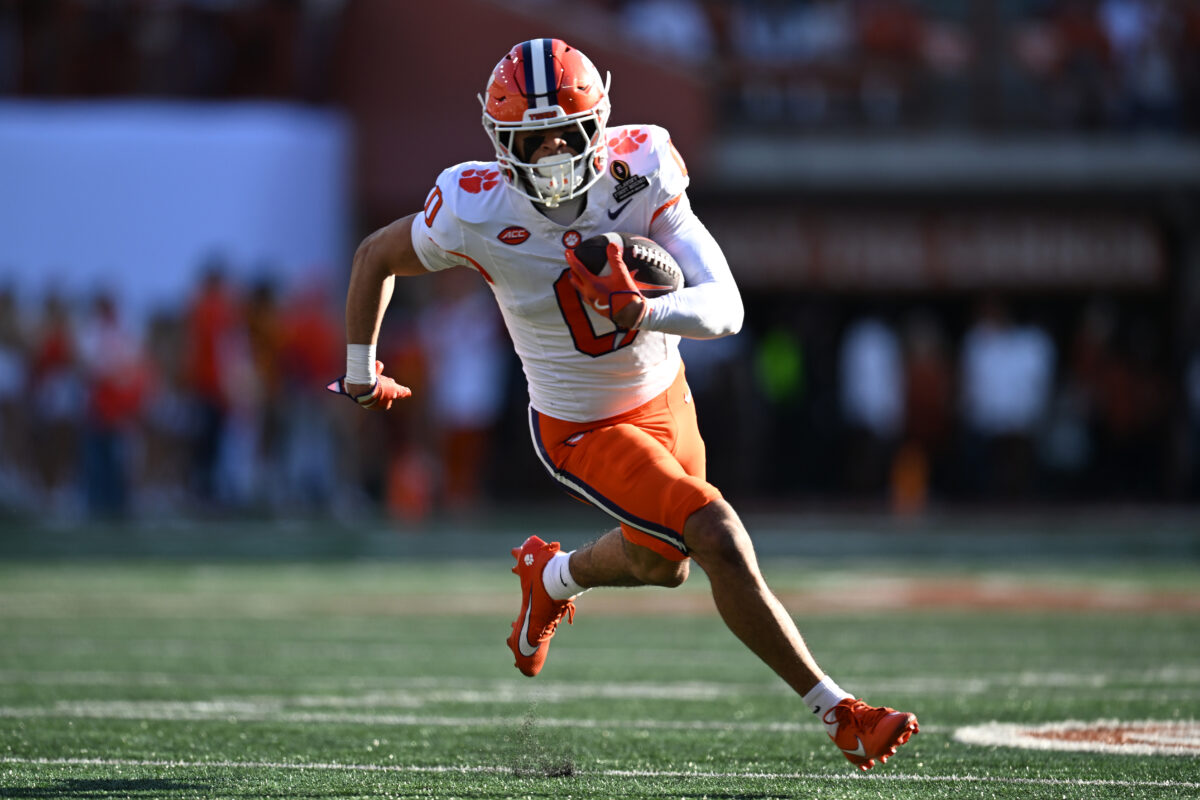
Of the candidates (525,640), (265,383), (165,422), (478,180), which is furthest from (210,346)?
(478,180)

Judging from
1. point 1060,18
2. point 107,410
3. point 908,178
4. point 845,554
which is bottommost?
point 845,554

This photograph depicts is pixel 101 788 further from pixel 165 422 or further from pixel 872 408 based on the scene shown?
pixel 872 408

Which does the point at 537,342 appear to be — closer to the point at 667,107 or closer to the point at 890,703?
the point at 890,703

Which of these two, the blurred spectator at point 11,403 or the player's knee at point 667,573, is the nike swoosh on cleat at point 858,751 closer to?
the player's knee at point 667,573

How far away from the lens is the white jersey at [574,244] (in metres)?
4.66

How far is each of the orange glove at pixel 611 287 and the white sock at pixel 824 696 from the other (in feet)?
3.24

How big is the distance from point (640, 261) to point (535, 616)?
51.3 inches

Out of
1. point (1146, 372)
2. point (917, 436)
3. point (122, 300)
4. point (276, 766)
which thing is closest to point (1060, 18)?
point (1146, 372)

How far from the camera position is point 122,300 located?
14.5m

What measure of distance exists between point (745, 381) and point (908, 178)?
8.86ft

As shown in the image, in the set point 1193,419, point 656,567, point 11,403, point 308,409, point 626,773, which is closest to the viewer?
point 626,773

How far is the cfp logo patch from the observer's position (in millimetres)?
4652

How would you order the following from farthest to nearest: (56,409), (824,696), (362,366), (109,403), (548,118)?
1. (56,409)
2. (109,403)
3. (362,366)
4. (548,118)
5. (824,696)

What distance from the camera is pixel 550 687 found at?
20.7 feet
